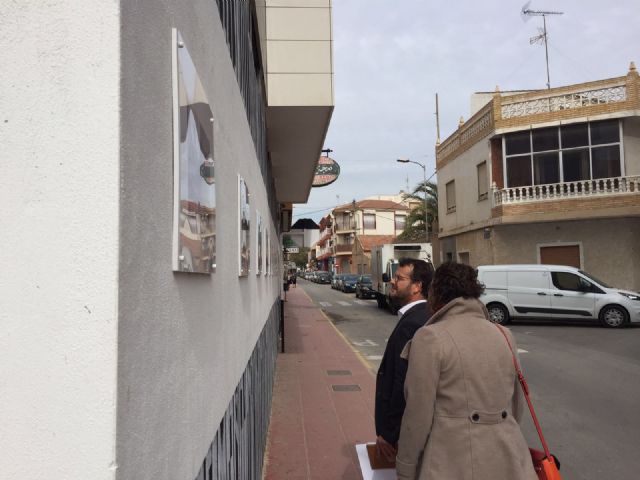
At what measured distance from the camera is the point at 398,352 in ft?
9.82

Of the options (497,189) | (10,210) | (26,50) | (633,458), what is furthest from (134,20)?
(497,189)

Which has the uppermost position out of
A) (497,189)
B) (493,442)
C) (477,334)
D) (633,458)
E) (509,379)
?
(497,189)

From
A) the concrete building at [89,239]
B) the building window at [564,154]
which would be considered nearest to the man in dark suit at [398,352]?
the concrete building at [89,239]

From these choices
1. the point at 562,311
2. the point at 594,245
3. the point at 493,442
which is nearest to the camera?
the point at 493,442

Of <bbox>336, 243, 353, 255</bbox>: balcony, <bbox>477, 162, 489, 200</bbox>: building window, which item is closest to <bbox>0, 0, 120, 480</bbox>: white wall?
<bbox>477, 162, 489, 200</bbox>: building window

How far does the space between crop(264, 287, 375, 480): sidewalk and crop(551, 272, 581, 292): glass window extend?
25.6ft

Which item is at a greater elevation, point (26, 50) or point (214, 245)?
point (26, 50)

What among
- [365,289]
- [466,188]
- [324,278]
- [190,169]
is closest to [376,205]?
[324,278]

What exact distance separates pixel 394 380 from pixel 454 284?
67cm

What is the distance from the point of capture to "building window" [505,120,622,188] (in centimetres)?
2094

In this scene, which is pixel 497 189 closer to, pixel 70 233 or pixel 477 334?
pixel 477 334

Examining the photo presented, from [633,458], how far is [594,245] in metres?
17.9

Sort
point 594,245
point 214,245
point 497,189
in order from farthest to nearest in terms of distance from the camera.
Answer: point 497,189, point 594,245, point 214,245

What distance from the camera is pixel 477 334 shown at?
2.50 metres
